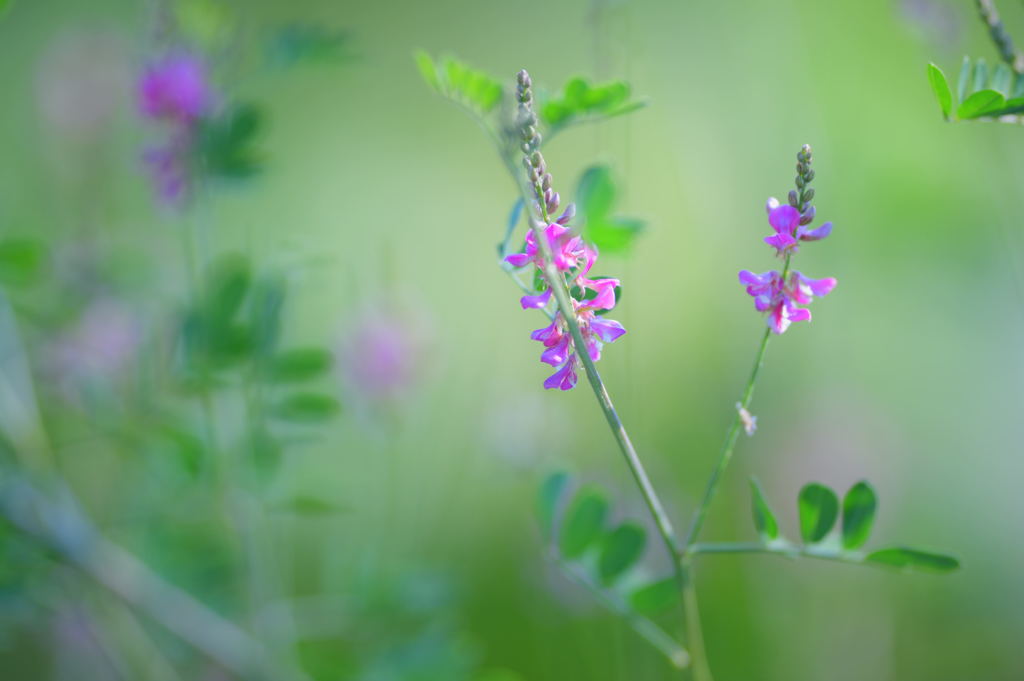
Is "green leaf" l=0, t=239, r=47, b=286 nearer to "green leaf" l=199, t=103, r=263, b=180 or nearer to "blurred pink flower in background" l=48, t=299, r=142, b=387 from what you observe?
"green leaf" l=199, t=103, r=263, b=180

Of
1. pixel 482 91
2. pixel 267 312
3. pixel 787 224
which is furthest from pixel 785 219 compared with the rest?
pixel 267 312

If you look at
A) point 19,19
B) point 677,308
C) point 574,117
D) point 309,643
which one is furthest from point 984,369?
point 19,19

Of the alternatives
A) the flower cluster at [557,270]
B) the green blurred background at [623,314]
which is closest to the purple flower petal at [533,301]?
the flower cluster at [557,270]

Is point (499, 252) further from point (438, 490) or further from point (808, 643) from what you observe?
point (438, 490)

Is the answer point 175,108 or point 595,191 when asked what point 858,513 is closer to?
point 595,191

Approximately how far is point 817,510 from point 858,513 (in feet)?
0.07

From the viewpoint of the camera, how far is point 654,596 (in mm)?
579

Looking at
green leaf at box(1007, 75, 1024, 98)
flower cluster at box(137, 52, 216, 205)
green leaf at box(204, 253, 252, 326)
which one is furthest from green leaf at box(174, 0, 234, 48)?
green leaf at box(1007, 75, 1024, 98)

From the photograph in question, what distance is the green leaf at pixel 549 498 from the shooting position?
0.56 meters

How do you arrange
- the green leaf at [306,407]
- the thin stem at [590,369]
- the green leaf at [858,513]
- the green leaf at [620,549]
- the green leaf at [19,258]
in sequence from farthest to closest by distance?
1. the green leaf at [306,407]
2. the green leaf at [19,258]
3. the green leaf at [620,549]
4. the green leaf at [858,513]
5. the thin stem at [590,369]

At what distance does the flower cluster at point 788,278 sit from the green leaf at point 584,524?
24 cm

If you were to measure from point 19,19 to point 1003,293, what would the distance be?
242 centimetres

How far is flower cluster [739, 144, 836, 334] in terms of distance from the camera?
386mm

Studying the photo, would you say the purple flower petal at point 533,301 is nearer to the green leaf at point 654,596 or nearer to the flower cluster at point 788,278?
the flower cluster at point 788,278
